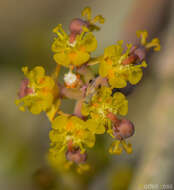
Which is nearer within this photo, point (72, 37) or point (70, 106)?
point (72, 37)

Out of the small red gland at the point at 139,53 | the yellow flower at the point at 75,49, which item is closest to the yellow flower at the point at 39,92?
the yellow flower at the point at 75,49

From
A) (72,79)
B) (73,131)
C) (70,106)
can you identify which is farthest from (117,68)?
(70,106)

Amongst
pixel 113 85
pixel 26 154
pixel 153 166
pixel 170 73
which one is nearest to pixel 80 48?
pixel 113 85

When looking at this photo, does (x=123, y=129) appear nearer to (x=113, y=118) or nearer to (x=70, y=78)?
(x=113, y=118)

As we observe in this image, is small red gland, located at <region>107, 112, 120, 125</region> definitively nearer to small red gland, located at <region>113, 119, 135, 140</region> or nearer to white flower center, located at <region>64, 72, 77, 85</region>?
small red gland, located at <region>113, 119, 135, 140</region>

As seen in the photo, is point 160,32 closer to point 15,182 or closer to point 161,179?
point 161,179

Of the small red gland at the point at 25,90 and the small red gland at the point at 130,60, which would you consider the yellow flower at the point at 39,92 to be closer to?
the small red gland at the point at 25,90

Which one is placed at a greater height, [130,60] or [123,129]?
[130,60]
